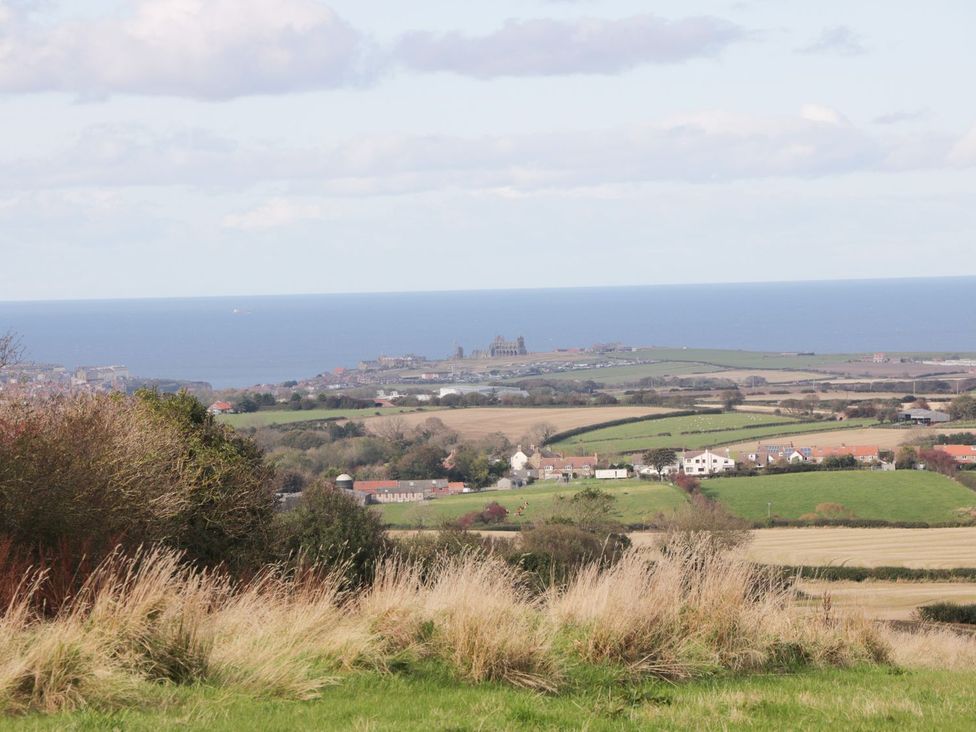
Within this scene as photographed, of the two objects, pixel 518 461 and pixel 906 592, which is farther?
pixel 518 461

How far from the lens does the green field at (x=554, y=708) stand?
650cm

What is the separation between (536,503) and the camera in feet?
163

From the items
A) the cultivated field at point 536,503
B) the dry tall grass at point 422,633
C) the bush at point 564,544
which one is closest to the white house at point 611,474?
the cultivated field at point 536,503

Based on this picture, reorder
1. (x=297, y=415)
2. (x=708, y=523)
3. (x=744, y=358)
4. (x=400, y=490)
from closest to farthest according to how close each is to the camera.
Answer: (x=708, y=523) < (x=400, y=490) < (x=297, y=415) < (x=744, y=358)

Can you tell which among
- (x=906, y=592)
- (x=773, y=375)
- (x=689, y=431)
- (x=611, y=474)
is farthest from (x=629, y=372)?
(x=906, y=592)

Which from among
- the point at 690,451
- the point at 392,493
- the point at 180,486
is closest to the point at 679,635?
the point at 180,486

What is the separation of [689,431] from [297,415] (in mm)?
29551

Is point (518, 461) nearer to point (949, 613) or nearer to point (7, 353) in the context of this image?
point (949, 613)

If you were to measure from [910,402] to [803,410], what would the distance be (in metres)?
9.24

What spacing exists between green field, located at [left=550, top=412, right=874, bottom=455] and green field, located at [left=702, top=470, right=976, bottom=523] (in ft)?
42.2

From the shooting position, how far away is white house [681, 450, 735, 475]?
6053 cm

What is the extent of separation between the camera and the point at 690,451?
214 ft

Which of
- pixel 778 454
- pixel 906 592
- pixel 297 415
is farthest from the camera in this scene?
pixel 297 415

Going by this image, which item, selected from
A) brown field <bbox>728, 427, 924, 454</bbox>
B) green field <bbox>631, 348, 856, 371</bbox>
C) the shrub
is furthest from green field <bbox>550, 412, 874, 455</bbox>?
green field <bbox>631, 348, 856, 371</bbox>
